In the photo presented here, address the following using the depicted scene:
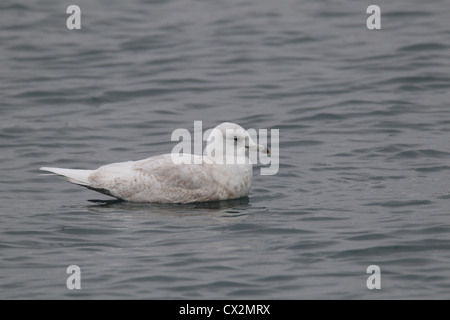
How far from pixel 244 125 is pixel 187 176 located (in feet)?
12.0

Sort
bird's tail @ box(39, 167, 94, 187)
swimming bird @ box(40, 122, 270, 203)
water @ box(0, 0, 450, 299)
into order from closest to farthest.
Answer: water @ box(0, 0, 450, 299)
swimming bird @ box(40, 122, 270, 203)
bird's tail @ box(39, 167, 94, 187)

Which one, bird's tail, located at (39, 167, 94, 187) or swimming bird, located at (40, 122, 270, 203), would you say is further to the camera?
bird's tail, located at (39, 167, 94, 187)

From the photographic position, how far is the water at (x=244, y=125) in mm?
8836

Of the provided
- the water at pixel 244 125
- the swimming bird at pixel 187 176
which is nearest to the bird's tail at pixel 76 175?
the swimming bird at pixel 187 176

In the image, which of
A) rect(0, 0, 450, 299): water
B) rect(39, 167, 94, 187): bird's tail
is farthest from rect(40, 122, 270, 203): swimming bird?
rect(0, 0, 450, 299): water

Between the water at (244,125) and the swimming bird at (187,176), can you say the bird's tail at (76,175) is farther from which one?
the water at (244,125)

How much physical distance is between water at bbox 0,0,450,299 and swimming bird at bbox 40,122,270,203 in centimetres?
18

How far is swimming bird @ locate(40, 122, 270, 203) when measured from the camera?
10891 mm

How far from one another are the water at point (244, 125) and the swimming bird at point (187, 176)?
178 millimetres

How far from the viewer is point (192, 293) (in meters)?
8.36

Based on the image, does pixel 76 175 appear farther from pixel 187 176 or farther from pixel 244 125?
pixel 244 125

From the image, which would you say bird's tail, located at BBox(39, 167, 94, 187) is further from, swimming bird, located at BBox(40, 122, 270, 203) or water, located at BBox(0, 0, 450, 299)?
water, located at BBox(0, 0, 450, 299)

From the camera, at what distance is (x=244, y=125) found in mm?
14406

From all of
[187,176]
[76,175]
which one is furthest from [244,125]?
[76,175]
